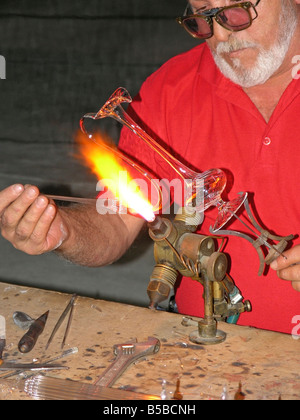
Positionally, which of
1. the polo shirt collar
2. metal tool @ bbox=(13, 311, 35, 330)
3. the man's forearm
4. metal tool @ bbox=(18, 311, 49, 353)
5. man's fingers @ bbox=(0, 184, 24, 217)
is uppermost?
the polo shirt collar

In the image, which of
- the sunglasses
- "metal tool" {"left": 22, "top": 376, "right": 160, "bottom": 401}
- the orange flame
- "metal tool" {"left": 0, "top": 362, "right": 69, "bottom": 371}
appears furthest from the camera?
the sunglasses

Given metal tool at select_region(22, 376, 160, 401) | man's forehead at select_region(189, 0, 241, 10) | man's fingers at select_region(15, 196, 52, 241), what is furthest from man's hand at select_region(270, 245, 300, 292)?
man's forehead at select_region(189, 0, 241, 10)

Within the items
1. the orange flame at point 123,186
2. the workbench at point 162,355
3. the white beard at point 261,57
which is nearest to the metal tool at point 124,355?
the workbench at point 162,355

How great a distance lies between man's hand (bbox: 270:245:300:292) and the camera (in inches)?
48.0

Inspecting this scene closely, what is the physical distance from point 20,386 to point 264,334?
520mm

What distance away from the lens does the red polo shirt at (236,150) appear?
1.51 metres

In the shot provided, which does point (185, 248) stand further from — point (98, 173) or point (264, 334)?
point (98, 173)

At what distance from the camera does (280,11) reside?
1.49 m

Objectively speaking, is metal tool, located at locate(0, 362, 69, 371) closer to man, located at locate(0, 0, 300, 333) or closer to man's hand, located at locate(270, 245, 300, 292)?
man, located at locate(0, 0, 300, 333)

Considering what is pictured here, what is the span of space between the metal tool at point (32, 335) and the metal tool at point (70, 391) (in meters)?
0.13

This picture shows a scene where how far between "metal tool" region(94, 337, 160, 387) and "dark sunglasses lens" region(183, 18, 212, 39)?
0.73m

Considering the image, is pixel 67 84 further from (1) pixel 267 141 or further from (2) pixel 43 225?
(2) pixel 43 225

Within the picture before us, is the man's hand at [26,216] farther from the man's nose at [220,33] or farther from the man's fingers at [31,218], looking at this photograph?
the man's nose at [220,33]
